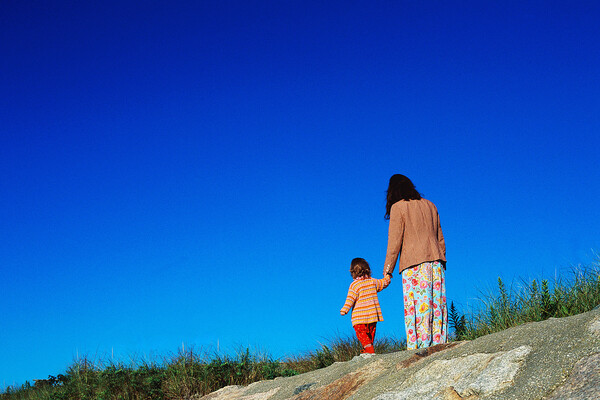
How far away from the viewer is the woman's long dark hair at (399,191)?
24.9 ft

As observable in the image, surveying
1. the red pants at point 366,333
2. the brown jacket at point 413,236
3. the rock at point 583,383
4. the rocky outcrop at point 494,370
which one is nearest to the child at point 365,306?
the red pants at point 366,333

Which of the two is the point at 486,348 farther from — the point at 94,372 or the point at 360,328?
the point at 94,372

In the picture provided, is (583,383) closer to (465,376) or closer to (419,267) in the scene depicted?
(465,376)

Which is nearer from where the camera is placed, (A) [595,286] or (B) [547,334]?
(B) [547,334]

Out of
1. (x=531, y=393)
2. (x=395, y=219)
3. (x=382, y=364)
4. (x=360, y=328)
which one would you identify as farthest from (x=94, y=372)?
(x=531, y=393)

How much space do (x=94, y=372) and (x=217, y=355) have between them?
2.78 metres

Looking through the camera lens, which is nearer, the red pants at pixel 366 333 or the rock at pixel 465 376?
the rock at pixel 465 376

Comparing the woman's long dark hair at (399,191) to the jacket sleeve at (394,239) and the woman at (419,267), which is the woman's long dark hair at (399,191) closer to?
the woman at (419,267)

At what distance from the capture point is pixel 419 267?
7164 millimetres

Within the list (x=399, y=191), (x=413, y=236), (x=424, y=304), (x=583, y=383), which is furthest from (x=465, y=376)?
(x=399, y=191)

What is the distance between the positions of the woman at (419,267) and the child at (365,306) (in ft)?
4.09

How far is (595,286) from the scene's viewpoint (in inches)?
313

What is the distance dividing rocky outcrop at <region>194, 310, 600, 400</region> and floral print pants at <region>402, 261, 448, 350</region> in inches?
86.0

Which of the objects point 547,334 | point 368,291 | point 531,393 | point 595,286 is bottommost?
point 531,393
